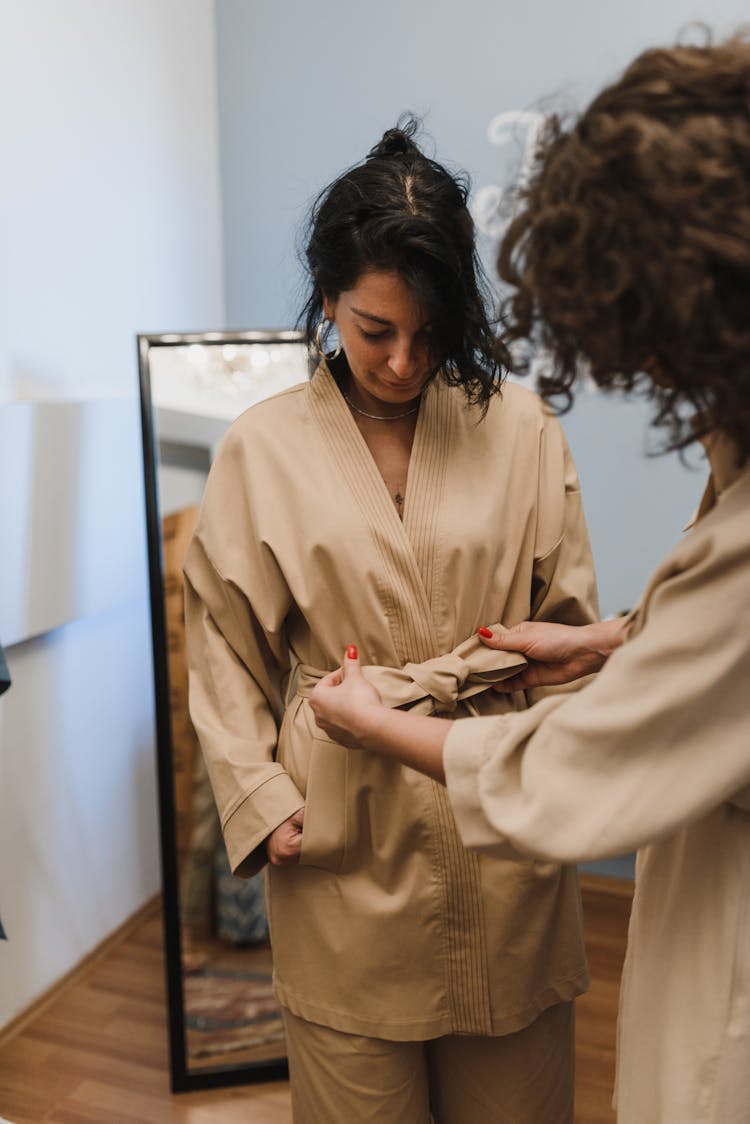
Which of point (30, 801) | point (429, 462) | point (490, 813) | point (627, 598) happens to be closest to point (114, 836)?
point (30, 801)

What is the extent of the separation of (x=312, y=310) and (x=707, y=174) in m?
0.79

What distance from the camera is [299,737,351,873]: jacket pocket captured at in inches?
51.8

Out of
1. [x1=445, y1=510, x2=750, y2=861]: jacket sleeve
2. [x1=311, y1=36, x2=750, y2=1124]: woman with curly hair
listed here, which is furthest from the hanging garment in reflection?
[x1=445, y1=510, x2=750, y2=861]: jacket sleeve

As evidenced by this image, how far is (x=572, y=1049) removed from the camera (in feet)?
4.88

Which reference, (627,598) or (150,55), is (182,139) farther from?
(627,598)

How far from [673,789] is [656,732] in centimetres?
5

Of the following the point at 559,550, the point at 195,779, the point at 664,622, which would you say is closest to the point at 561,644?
the point at 559,550

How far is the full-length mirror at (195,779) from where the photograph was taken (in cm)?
214

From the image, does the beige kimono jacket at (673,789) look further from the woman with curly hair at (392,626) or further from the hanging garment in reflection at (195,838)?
the hanging garment in reflection at (195,838)

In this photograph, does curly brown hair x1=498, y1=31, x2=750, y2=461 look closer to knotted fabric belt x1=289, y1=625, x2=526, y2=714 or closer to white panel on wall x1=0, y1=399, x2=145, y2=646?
A: knotted fabric belt x1=289, y1=625, x2=526, y2=714

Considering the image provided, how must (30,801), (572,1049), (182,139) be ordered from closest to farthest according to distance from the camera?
(572,1049)
(30,801)
(182,139)

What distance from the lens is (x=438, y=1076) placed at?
1.46 m

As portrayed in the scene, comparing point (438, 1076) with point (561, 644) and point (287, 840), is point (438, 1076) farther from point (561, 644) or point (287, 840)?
point (561, 644)

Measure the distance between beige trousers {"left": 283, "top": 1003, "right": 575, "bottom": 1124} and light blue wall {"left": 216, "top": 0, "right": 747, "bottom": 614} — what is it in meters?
1.54
